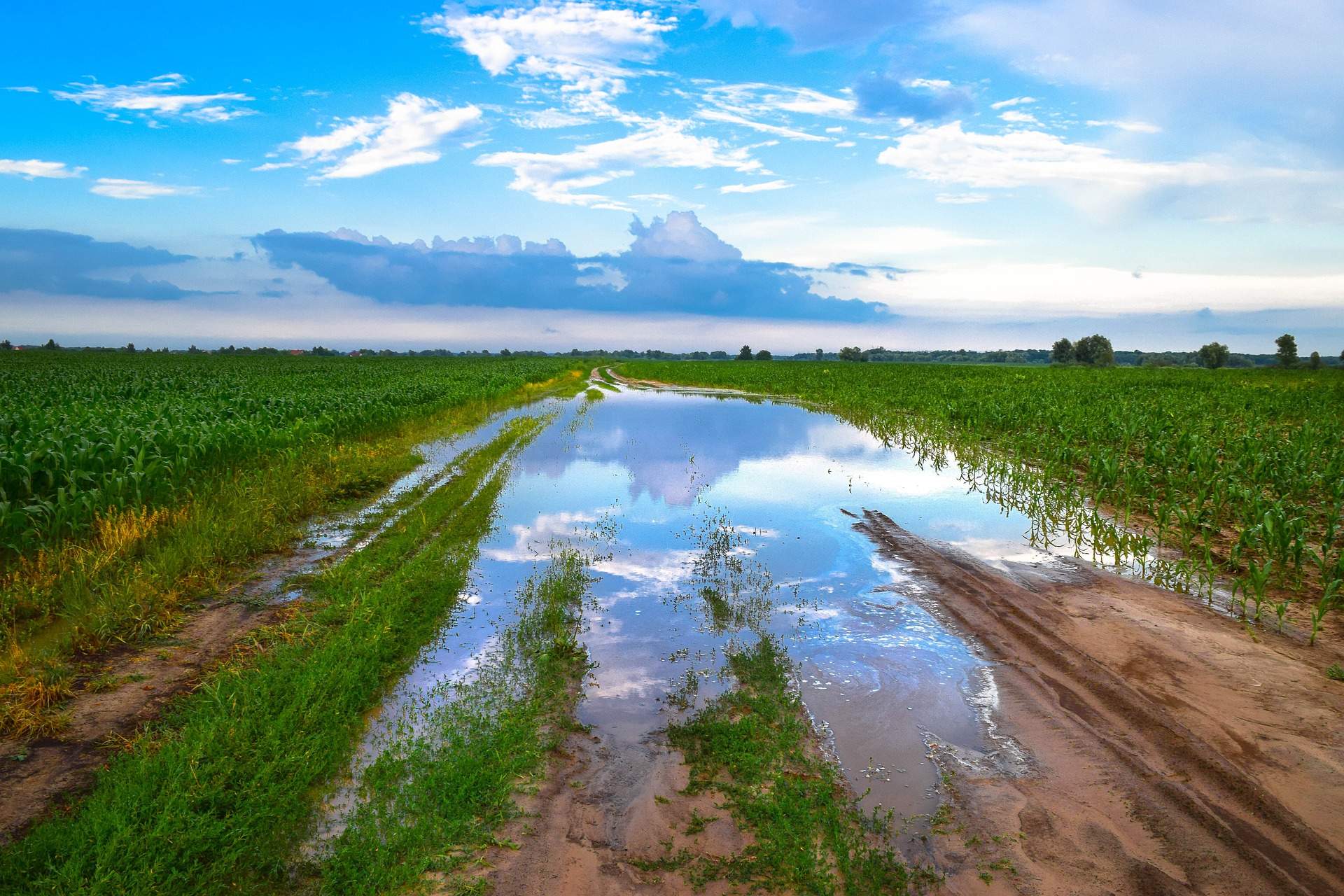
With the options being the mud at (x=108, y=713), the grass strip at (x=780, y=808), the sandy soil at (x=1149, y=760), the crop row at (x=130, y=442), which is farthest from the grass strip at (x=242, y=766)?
the sandy soil at (x=1149, y=760)

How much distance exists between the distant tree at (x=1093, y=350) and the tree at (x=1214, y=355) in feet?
45.2

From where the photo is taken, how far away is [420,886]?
3.19 m

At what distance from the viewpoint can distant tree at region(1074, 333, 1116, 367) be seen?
391 ft

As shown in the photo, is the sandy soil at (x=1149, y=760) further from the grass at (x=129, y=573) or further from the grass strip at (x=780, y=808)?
the grass at (x=129, y=573)

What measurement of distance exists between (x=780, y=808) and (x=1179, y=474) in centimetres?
1134

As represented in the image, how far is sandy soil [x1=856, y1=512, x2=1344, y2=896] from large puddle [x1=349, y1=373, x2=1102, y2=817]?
1.25 ft

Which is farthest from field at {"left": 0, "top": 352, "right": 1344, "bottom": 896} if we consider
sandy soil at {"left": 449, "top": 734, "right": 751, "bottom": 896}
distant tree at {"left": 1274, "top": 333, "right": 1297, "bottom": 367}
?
distant tree at {"left": 1274, "top": 333, "right": 1297, "bottom": 367}

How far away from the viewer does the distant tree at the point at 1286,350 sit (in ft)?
344

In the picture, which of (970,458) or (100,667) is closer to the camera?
(100,667)

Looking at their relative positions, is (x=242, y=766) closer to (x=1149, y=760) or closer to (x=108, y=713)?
(x=108, y=713)

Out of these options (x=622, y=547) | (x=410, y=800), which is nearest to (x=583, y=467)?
(x=622, y=547)

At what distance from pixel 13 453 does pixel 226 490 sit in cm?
221

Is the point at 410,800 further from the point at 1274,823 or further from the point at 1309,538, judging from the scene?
the point at 1309,538

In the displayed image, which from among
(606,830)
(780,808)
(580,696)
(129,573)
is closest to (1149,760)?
(780,808)
